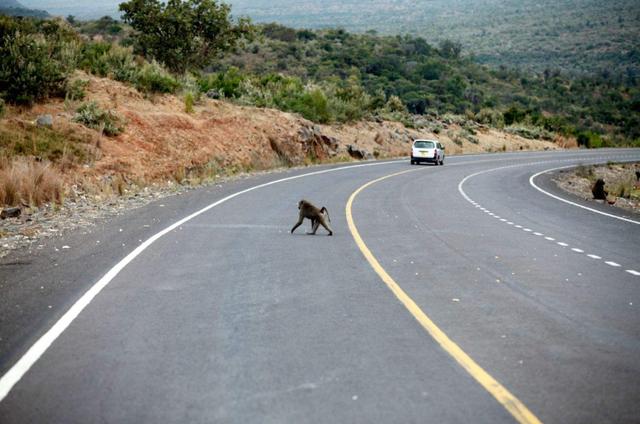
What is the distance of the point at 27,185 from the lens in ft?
56.5

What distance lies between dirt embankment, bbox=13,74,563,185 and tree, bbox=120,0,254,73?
800 centimetres

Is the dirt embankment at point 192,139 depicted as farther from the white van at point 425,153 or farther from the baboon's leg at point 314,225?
the baboon's leg at point 314,225


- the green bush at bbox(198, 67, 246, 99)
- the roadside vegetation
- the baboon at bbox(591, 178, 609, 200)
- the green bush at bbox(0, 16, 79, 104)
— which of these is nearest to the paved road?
the roadside vegetation

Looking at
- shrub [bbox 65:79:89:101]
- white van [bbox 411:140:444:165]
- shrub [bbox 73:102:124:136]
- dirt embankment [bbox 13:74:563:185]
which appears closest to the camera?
dirt embankment [bbox 13:74:563:185]

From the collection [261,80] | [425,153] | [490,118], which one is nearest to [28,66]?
[425,153]

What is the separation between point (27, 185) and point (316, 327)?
1281 centimetres

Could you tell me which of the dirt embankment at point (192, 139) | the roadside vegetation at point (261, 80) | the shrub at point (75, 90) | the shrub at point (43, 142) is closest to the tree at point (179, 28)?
the roadside vegetation at point (261, 80)

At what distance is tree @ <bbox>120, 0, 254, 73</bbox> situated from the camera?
44.6 m

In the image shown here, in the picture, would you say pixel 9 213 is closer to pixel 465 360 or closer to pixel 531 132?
pixel 465 360

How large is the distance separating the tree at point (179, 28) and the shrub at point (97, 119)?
1898 centimetres

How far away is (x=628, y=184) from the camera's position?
3134cm

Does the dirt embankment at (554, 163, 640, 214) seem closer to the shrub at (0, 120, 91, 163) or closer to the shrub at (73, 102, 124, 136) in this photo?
the shrub at (73, 102, 124, 136)

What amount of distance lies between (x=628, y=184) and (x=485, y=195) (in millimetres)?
9724

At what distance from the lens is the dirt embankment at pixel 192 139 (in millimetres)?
24922
